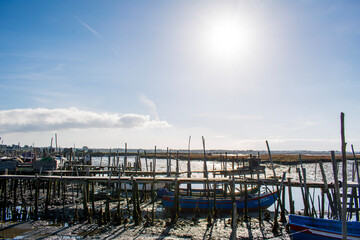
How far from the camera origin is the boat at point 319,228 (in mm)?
11150

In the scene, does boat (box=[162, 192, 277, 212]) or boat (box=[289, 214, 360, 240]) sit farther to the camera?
boat (box=[162, 192, 277, 212])

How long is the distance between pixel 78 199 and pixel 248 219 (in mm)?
15215

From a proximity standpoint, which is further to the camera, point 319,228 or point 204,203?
point 204,203

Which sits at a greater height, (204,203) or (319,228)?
(319,228)

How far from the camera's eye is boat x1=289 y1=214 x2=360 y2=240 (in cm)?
1115

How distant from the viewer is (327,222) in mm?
12016

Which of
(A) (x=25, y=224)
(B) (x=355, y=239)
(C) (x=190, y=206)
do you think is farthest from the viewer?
(C) (x=190, y=206)

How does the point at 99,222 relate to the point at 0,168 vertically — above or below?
below

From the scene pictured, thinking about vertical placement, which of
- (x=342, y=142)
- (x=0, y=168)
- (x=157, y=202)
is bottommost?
(x=157, y=202)

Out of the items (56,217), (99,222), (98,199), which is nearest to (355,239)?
(99,222)

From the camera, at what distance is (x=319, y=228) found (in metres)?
12.1

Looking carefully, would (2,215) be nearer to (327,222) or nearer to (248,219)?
(248,219)

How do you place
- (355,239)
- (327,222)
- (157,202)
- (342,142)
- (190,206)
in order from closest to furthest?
(342,142) → (355,239) → (327,222) → (190,206) → (157,202)

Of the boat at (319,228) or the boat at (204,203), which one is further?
the boat at (204,203)
